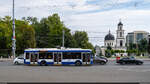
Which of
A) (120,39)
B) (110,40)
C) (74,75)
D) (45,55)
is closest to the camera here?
(74,75)

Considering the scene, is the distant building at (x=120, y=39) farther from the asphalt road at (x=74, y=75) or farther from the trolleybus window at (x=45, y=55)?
the asphalt road at (x=74, y=75)

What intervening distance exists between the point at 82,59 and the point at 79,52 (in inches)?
45.0

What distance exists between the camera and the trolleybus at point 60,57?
28953 mm

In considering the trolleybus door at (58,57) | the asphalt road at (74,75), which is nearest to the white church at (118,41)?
the trolleybus door at (58,57)

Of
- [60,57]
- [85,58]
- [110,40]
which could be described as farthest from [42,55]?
[110,40]

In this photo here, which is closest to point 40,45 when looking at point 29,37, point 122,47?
point 29,37

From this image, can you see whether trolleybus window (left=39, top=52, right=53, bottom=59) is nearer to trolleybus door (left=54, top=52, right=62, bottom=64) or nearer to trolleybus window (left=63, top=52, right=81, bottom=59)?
trolleybus door (left=54, top=52, right=62, bottom=64)

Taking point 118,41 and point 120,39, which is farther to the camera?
point 120,39

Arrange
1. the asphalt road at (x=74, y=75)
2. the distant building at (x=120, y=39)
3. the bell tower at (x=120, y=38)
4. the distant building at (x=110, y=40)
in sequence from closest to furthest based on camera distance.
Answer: the asphalt road at (x=74, y=75)
the bell tower at (x=120, y=38)
the distant building at (x=120, y=39)
the distant building at (x=110, y=40)

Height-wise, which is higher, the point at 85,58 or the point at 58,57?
the point at 58,57

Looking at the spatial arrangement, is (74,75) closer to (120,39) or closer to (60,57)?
(60,57)

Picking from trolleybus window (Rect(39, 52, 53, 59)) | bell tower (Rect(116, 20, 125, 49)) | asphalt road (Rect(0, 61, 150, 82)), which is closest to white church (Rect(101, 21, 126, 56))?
bell tower (Rect(116, 20, 125, 49))

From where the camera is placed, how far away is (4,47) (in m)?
62.6

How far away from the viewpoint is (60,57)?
29031mm
